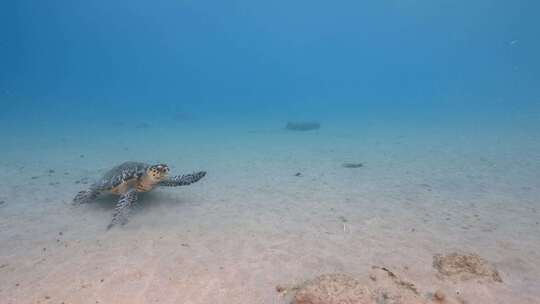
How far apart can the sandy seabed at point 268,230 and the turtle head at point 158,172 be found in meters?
0.73

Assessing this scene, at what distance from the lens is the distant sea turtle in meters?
6.01

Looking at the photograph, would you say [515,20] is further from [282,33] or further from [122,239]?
[122,239]

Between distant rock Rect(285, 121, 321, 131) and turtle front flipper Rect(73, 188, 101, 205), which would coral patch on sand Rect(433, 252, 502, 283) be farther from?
distant rock Rect(285, 121, 321, 131)

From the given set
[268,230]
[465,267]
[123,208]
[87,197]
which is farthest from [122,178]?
[465,267]

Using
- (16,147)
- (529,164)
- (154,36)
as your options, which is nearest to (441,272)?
(529,164)

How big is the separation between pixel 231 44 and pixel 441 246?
167070 millimetres

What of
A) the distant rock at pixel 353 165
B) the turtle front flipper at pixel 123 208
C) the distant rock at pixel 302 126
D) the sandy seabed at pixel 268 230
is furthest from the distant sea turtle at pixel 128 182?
the distant rock at pixel 302 126

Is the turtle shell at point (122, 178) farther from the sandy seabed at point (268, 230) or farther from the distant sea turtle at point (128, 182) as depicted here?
the sandy seabed at point (268, 230)

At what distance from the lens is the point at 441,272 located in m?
4.02

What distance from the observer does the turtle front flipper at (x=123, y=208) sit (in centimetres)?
581

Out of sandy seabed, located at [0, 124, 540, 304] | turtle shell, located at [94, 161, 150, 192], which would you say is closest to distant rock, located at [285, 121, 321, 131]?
sandy seabed, located at [0, 124, 540, 304]

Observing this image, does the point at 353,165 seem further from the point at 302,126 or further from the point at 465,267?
the point at 302,126

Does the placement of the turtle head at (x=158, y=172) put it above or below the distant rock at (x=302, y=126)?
below

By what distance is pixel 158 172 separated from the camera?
617cm
